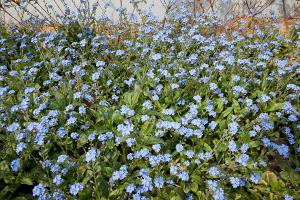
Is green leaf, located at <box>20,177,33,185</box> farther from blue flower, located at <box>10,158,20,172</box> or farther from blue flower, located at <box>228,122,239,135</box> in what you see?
blue flower, located at <box>228,122,239,135</box>

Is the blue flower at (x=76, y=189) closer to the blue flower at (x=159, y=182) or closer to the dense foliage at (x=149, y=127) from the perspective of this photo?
the dense foliage at (x=149, y=127)

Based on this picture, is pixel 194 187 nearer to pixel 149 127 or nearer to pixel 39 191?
pixel 149 127

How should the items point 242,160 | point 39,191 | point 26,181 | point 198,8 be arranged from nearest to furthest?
point 39,191 < point 26,181 < point 242,160 < point 198,8

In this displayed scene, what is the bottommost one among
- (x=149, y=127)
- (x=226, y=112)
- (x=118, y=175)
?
(x=118, y=175)

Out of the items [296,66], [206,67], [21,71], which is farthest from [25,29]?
[296,66]

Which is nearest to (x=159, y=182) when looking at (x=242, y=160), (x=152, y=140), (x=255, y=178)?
(x=152, y=140)

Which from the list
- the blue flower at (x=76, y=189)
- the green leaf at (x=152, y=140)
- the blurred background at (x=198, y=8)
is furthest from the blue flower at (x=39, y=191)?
the blurred background at (x=198, y=8)

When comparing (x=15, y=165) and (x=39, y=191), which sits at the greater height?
(x=15, y=165)

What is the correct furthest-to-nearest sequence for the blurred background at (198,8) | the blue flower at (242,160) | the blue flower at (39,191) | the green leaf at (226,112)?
the blurred background at (198,8), the green leaf at (226,112), the blue flower at (242,160), the blue flower at (39,191)

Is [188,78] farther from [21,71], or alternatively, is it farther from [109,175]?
[21,71]
